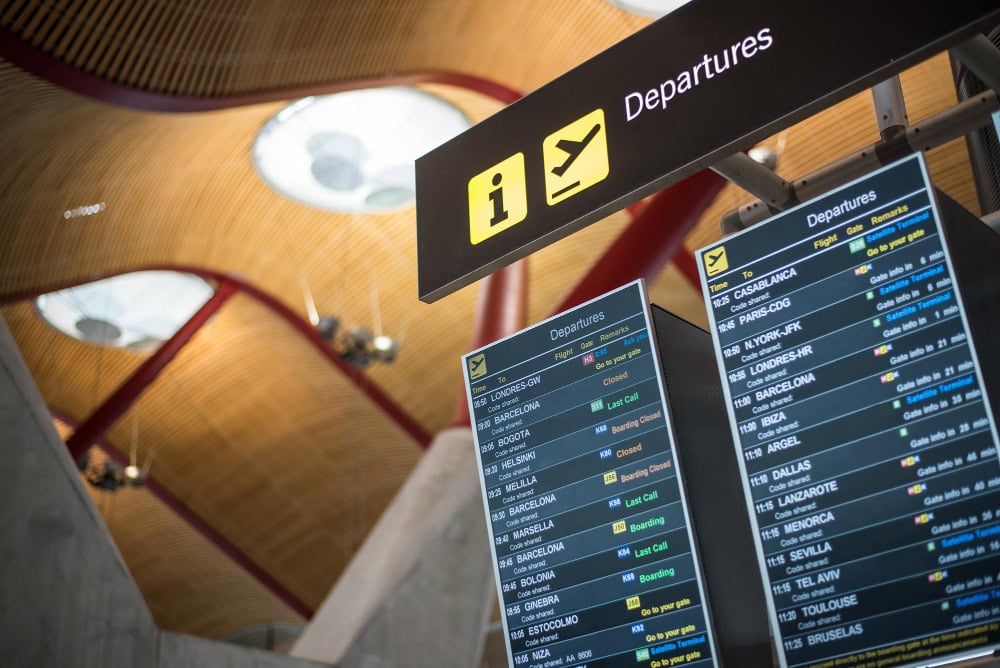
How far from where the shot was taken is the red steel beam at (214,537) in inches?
1050

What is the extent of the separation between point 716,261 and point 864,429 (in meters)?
0.86

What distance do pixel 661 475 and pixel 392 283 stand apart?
18220mm

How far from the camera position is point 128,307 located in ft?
74.6

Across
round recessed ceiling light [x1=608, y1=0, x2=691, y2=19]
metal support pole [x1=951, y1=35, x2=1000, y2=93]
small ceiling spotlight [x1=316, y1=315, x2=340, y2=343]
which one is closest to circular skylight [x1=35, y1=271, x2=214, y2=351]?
small ceiling spotlight [x1=316, y1=315, x2=340, y2=343]

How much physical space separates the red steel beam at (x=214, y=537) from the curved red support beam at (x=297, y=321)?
5.63 meters

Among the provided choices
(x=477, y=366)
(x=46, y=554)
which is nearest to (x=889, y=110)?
(x=477, y=366)

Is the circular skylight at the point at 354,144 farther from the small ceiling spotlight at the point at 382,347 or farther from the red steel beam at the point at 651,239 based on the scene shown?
the red steel beam at the point at 651,239

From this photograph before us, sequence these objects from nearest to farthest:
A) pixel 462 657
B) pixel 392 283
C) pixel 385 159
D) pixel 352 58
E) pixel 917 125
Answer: pixel 917 125 < pixel 462 657 < pixel 352 58 < pixel 385 159 < pixel 392 283

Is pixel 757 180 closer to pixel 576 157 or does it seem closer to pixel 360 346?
pixel 576 157

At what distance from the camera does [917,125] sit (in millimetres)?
3881

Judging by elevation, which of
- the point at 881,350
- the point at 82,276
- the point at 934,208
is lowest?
the point at 881,350

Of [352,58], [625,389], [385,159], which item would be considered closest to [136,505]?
[385,159]

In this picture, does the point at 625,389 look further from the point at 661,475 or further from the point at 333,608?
the point at 333,608

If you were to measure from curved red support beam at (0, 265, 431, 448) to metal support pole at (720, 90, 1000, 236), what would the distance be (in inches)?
634
